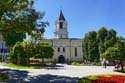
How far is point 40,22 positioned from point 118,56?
587 inches

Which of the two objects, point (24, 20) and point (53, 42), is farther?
point (53, 42)

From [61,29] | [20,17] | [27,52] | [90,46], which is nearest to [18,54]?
[27,52]

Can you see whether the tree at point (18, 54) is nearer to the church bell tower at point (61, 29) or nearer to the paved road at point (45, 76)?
the paved road at point (45, 76)

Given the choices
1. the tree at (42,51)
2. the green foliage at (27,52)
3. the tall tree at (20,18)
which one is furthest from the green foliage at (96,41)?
the tall tree at (20,18)

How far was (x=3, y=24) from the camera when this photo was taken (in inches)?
1073

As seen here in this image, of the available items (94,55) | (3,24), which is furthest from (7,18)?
(94,55)

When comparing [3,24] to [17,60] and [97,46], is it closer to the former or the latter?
[17,60]

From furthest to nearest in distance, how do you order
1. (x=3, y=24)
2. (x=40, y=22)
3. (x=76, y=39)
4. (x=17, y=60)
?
(x=76, y=39), (x=17, y=60), (x=40, y=22), (x=3, y=24)

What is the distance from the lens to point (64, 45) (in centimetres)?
8944

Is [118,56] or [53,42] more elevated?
[53,42]

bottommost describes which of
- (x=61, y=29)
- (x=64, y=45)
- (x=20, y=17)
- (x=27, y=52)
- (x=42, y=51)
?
(x=27, y=52)

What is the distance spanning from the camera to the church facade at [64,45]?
88375mm

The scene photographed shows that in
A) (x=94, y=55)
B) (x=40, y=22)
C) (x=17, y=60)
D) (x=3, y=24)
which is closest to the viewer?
(x=3, y=24)

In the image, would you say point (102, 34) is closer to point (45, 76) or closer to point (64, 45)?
point (64, 45)
